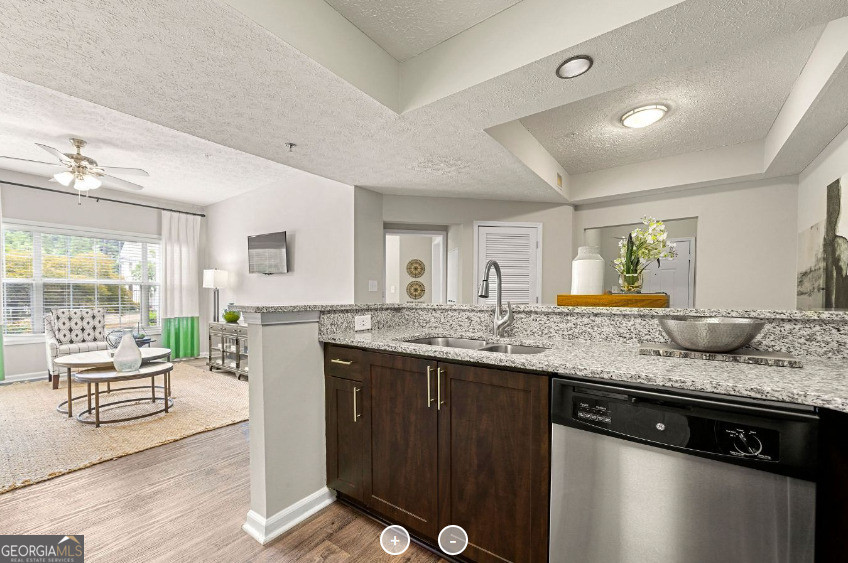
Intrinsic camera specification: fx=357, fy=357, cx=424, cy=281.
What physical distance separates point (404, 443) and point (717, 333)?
51.2 inches

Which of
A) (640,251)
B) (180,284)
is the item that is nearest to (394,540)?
(640,251)

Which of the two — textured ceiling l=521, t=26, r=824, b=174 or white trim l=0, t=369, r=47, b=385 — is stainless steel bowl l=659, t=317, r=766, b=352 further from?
white trim l=0, t=369, r=47, b=385

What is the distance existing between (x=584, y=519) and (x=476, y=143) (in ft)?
6.72

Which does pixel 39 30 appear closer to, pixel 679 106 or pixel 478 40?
pixel 478 40

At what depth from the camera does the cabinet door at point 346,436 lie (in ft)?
5.95

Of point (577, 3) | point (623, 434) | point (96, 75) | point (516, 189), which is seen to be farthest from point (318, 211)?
point (623, 434)

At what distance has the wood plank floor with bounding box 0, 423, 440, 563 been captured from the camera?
1.59m

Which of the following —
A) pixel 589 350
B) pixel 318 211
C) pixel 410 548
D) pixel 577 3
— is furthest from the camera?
pixel 318 211

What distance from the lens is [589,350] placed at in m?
1.47

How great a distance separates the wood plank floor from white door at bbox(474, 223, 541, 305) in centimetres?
292

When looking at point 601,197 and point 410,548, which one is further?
point 601,197

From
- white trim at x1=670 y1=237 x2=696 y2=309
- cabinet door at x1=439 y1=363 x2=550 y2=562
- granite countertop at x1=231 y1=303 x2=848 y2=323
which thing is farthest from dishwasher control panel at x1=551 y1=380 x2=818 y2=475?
white trim at x1=670 y1=237 x2=696 y2=309

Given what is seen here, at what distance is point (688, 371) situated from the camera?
1.07m

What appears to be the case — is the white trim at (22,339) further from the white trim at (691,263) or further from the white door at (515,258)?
the white trim at (691,263)
